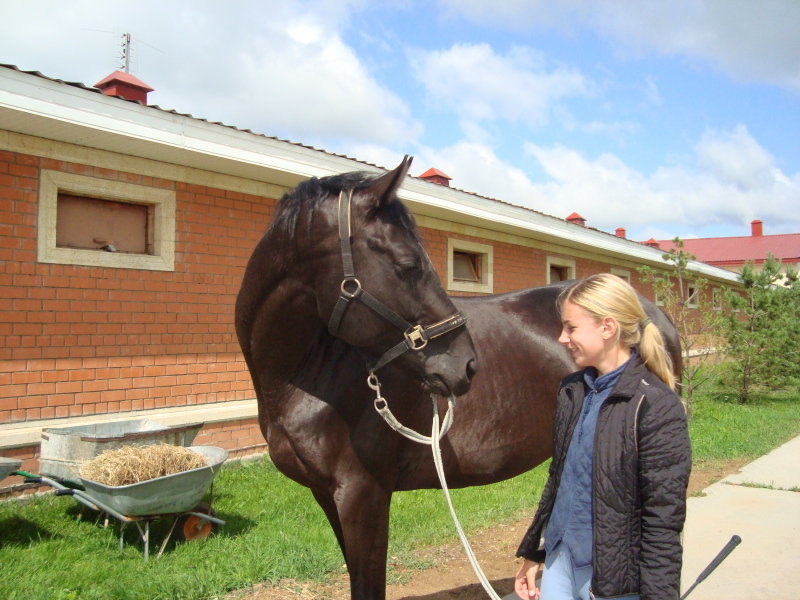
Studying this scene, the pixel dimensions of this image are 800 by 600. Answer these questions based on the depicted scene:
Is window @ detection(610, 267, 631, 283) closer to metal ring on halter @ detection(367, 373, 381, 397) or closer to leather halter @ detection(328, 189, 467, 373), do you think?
metal ring on halter @ detection(367, 373, 381, 397)

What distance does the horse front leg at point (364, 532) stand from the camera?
2367 millimetres

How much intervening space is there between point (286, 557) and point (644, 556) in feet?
9.61

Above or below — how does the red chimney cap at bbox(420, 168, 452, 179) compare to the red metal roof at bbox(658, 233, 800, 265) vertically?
below

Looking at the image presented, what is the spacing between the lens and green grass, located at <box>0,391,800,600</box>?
3.64m

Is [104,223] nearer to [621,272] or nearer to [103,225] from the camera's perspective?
[103,225]

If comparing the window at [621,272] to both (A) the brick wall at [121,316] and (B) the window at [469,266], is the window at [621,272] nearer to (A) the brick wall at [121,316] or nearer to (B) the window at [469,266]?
(B) the window at [469,266]

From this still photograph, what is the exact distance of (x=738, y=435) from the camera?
8.77 metres

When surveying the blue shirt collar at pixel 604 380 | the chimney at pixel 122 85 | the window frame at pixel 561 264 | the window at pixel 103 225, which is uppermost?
the chimney at pixel 122 85

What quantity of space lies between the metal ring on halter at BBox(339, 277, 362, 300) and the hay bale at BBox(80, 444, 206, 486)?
2801 millimetres

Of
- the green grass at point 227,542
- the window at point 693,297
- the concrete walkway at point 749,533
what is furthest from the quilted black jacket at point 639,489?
the window at point 693,297

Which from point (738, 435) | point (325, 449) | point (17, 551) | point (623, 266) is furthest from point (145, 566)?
point (623, 266)

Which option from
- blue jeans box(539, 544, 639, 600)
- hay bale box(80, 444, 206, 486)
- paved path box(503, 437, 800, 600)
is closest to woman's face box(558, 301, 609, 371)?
blue jeans box(539, 544, 639, 600)

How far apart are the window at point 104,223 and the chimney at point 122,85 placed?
127cm

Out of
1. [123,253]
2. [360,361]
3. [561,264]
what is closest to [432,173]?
[561,264]
